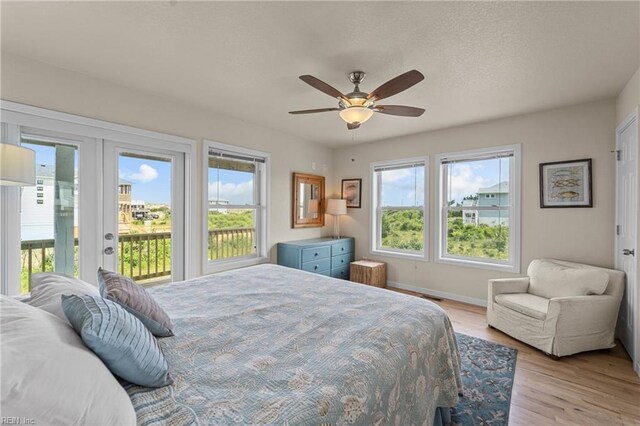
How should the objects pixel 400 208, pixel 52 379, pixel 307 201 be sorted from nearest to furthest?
pixel 52 379 → pixel 400 208 → pixel 307 201

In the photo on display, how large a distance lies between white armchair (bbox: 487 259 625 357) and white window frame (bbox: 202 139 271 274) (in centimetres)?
310

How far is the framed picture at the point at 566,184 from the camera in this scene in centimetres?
324

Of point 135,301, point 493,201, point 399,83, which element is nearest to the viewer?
point 135,301

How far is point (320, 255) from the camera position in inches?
181

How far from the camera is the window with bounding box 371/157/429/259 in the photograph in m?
4.63

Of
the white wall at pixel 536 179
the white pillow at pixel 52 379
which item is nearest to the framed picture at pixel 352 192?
the white wall at pixel 536 179

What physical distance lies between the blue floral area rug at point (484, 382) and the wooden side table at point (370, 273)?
5.55 ft

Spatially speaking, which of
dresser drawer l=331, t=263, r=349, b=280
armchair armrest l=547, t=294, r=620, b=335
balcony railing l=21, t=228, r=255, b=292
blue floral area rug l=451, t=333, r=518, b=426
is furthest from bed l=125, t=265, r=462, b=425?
dresser drawer l=331, t=263, r=349, b=280

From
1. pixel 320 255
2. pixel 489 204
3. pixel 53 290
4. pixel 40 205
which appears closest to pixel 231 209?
pixel 320 255

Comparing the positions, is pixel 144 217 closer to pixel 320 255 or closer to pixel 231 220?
pixel 231 220

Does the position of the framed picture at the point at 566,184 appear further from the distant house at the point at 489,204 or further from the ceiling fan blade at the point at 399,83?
the ceiling fan blade at the point at 399,83

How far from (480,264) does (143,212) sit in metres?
4.27

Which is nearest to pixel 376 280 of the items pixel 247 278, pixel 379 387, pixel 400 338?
pixel 247 278

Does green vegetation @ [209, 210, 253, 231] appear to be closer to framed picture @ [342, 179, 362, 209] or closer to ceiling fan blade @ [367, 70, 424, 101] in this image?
framed picture @ [342, 179, 362, 209]
